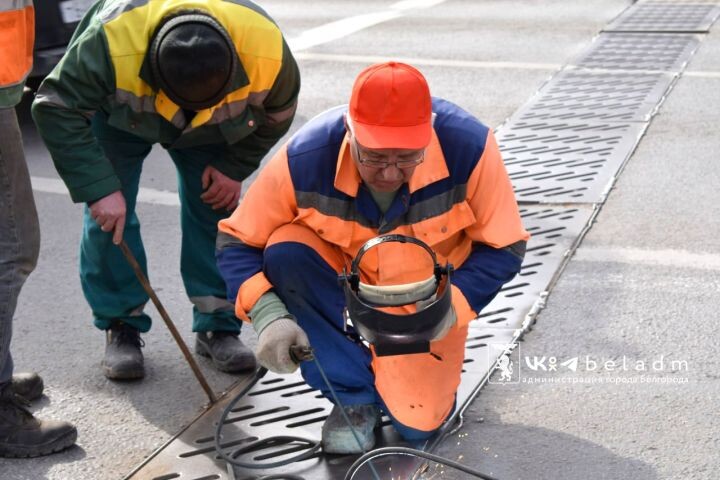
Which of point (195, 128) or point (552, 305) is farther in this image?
point (552, 305)

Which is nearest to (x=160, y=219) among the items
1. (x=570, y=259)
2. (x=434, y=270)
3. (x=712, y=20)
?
(x=570, y=259)

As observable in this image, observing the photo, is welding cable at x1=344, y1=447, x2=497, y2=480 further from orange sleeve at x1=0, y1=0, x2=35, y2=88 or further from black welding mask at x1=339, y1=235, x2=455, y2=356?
orange sleeve at x1=0, y1=0, x2=35, y2=88

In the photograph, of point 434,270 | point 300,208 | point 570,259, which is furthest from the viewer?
point 570,259

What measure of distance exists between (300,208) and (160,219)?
2.43 meters

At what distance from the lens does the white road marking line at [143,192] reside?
603 cm

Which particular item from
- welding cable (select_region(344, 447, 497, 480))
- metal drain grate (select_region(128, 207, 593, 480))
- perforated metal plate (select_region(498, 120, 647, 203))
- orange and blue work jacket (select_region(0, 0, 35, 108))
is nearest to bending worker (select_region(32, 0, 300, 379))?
orange and blue work jacket (select_region(0, 0, 35, 108))

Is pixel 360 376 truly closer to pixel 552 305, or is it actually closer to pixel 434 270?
pixel 434 270

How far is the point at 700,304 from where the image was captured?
4504 mm

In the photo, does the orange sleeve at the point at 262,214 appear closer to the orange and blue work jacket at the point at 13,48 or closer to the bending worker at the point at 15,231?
the bending worker at the point at 15,231

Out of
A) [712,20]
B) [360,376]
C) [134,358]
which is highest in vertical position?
[360,376]

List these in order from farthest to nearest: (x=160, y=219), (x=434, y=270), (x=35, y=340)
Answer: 1. (x=160, y=219)
2. (x=35, y=340)
3. (x=434, y=270)

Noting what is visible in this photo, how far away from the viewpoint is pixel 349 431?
3.53m

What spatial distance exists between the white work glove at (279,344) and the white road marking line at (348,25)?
670 centimetres
